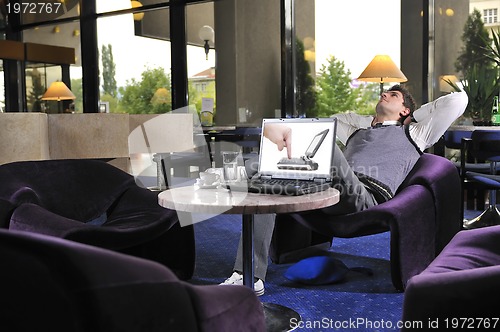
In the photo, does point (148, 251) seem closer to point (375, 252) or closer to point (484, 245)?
point (375, 252)

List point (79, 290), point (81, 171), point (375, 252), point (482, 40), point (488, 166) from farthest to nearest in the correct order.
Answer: point (482, 40) < point (488, 166) < point (375, 252) < point (81, 171) < point (79, 290)

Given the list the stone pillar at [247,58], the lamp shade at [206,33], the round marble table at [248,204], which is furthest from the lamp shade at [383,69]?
the round marble table at [248,204]

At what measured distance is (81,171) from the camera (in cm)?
301

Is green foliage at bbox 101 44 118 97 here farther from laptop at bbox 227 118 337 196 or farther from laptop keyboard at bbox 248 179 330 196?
laptop keyboard at bbox 248 179 330 196

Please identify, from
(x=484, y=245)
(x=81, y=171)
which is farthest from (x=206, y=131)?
(x=484, y=245)

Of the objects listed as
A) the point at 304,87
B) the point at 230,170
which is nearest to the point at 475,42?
the point at 304,87

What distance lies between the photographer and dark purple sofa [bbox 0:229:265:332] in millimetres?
937

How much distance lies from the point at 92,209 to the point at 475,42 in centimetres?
408

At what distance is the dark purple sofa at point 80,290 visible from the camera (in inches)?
36.9

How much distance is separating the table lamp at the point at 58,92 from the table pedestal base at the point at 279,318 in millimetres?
7129

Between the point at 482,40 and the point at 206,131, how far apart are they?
3252 mm

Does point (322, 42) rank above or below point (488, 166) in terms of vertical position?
above

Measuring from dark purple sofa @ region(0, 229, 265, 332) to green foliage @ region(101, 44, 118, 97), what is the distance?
25.1 ft

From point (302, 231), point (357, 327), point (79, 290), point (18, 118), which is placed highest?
point (18, 118)
